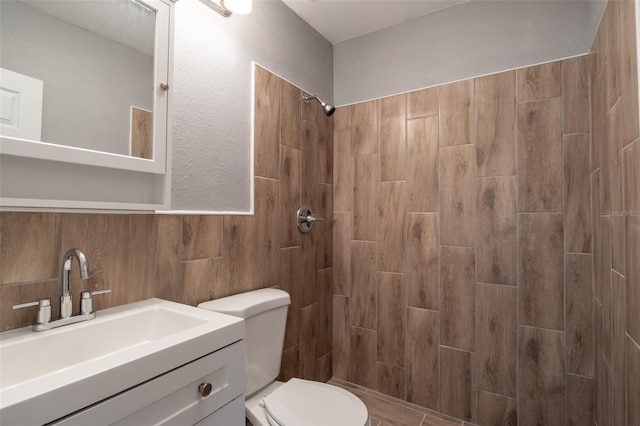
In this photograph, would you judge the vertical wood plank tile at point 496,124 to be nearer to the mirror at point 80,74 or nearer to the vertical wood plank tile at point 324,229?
the vertical wood plank tile at point 324,229

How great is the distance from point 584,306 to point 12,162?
221 cm

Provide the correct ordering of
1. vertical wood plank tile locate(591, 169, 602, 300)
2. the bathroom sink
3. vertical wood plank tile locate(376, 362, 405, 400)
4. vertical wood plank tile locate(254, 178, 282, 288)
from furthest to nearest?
vertical wood plank tile locate(376, 362, 405, 400)
vertical wood plank tile locate(254, 178, 282, 288)
vertical wood plank tile locate(591, 169, 602, 300)
the bathroom sink

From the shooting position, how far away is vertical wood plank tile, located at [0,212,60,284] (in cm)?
86

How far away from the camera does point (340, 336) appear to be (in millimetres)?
2197

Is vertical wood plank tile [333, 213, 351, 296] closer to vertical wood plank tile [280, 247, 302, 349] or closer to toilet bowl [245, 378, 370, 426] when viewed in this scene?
vertical wood plank tile [280, 247, 302, 349]

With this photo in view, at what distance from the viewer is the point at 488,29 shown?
1.77 meters

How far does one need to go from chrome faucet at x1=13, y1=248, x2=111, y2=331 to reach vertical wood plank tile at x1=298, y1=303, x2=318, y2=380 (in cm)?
116

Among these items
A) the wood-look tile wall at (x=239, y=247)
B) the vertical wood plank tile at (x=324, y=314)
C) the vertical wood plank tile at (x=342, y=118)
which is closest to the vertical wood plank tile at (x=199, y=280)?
the wood-look tile wall at (x=239, y=247)

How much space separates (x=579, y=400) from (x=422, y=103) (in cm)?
172

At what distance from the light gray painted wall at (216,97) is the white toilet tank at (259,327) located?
42 centimetres

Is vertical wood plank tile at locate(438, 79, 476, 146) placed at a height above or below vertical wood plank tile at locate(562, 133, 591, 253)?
above

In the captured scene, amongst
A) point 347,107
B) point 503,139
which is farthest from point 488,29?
point 347,107

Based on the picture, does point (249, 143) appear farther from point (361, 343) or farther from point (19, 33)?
point (361, 343)

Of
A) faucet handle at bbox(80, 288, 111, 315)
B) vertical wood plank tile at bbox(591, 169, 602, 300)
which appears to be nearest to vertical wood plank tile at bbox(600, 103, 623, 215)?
vertical wood plank tile at bbox(591, 169, 602, 300)
